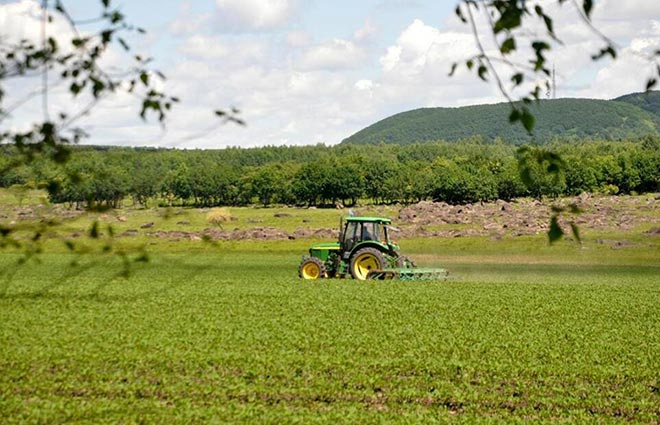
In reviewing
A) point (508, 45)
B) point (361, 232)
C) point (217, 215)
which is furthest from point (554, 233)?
point (361, 232)

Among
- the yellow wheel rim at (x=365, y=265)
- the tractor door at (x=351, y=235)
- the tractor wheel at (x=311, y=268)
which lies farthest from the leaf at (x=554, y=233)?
the tractor wheel at (x=311, y=268)

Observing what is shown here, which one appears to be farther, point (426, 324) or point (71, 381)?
point (426, 324)

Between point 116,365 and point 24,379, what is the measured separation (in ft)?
5.34

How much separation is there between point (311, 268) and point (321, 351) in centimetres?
1546

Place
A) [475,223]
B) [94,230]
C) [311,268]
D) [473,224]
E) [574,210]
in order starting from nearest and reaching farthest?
[574,210]
[94,230]
[311,268]
[473,224]
[475,223]

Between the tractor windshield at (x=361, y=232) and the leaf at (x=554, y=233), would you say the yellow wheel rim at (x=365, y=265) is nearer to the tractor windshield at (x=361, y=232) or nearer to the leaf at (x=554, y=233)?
the tractor windshield at (x=361, y=232)

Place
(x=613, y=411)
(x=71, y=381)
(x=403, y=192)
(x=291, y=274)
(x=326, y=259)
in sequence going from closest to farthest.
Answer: (x=613, y=411)
(x=71, y=381)
(x=326, y=259)
(x=291, y=274)
(x=403, y=192)

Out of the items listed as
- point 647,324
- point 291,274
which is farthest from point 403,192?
point 647,324

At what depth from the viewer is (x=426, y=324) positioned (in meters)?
21.0

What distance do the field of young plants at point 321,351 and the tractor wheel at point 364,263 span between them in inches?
51.3

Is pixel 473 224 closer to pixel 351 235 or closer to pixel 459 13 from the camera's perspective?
pixel 351 235

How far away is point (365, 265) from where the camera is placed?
31516mm

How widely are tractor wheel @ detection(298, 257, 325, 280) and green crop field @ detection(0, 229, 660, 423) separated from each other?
1803 millimetres

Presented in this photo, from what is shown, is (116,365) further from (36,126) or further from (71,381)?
(36,126)
